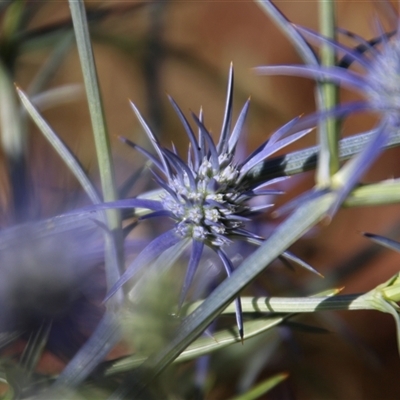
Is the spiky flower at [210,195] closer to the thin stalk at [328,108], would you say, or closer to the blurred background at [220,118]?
the thin stalk at [328,108]

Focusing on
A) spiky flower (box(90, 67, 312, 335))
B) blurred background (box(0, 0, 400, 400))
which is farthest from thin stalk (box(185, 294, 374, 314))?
blurred background (box(0, 0, 400, 400))

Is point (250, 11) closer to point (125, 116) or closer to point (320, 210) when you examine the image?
point (125, 116)

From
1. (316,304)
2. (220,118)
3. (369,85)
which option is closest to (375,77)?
(369,85)

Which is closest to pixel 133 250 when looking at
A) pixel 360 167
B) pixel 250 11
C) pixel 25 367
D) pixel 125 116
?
pixel 25 367

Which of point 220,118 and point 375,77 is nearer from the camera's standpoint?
point 375,77

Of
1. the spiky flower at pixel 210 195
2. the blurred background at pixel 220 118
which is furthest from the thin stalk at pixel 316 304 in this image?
the blurred background at pixel 220 118

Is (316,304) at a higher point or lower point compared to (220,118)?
lower

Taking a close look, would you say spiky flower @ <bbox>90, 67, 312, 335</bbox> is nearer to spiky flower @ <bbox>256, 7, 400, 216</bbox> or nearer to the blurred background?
spiky flower @ <bbox>256, 7, 400, 216</bbox>

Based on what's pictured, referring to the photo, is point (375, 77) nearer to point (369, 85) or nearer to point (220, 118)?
point (369, 85)
